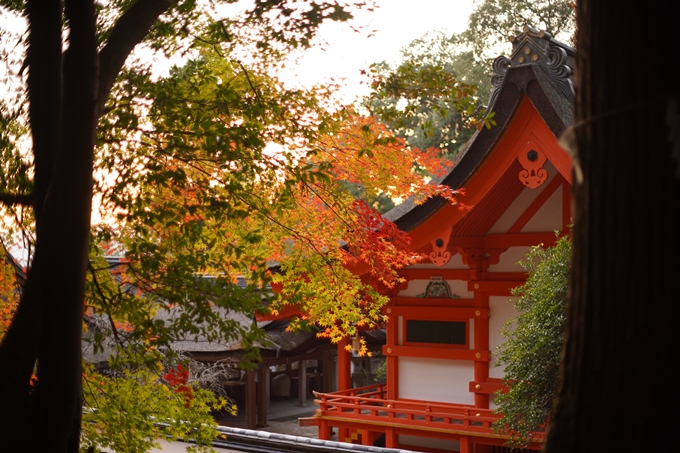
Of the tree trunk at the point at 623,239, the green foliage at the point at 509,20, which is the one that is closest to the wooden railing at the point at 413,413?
the tree trunk at the point at 623,239

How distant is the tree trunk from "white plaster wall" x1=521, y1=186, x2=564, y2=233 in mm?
7958

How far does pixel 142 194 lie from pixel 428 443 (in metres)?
7.44

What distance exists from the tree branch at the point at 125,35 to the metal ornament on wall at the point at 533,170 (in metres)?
5.58

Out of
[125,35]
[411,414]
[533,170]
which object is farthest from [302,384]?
[125,35]

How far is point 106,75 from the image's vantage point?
3.61 meters

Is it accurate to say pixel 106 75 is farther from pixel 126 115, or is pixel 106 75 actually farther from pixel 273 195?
pixel 273 195

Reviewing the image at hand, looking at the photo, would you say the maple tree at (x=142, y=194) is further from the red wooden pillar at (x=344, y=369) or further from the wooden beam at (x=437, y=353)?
the red wooden pillar at (x=344, y=369)

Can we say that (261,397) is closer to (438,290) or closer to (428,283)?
(428,283)

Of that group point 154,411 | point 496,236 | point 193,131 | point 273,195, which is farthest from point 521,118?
point 154,411

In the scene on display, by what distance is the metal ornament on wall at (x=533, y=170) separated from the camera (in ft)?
27.4

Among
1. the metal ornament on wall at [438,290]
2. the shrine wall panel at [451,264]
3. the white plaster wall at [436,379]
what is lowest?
the white plaster wall at [436,379]

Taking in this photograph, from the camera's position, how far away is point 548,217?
962 centimetres

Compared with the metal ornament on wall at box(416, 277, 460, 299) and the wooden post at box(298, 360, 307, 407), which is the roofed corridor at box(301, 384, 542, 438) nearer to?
the metal ornament on wall at box(416, 277, 460, 299)

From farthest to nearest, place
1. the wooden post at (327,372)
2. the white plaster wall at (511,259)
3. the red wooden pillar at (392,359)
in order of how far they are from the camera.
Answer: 1. the wooden post at (327,372)
2. the red wooden pillar at (392,359)
3. the white plaster wall at (511,259)
